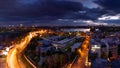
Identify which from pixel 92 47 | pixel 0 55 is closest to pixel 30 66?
pixel 0 55

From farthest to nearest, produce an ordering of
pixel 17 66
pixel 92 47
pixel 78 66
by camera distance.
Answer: pixel 92 47 < pixel 78 66 < pixel 17 66

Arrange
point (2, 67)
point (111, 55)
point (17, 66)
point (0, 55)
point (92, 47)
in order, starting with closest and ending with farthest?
point (2, 67) < point (17, 66) < point (0, 55) < point (111, 55) < point (92, 47)

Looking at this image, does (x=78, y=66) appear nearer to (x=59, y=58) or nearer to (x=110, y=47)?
(x=59, y=58)

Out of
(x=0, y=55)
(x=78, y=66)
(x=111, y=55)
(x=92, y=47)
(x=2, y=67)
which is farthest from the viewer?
(x=92, y=47)

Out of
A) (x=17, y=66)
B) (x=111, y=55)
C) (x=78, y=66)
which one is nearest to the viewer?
(x=17, y=66)

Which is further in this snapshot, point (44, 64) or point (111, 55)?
point (111, 55)

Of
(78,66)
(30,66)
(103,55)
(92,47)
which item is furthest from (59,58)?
(92,47)

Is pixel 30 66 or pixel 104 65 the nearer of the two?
pixel 104 65

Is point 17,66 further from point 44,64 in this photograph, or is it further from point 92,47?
point 92,47
